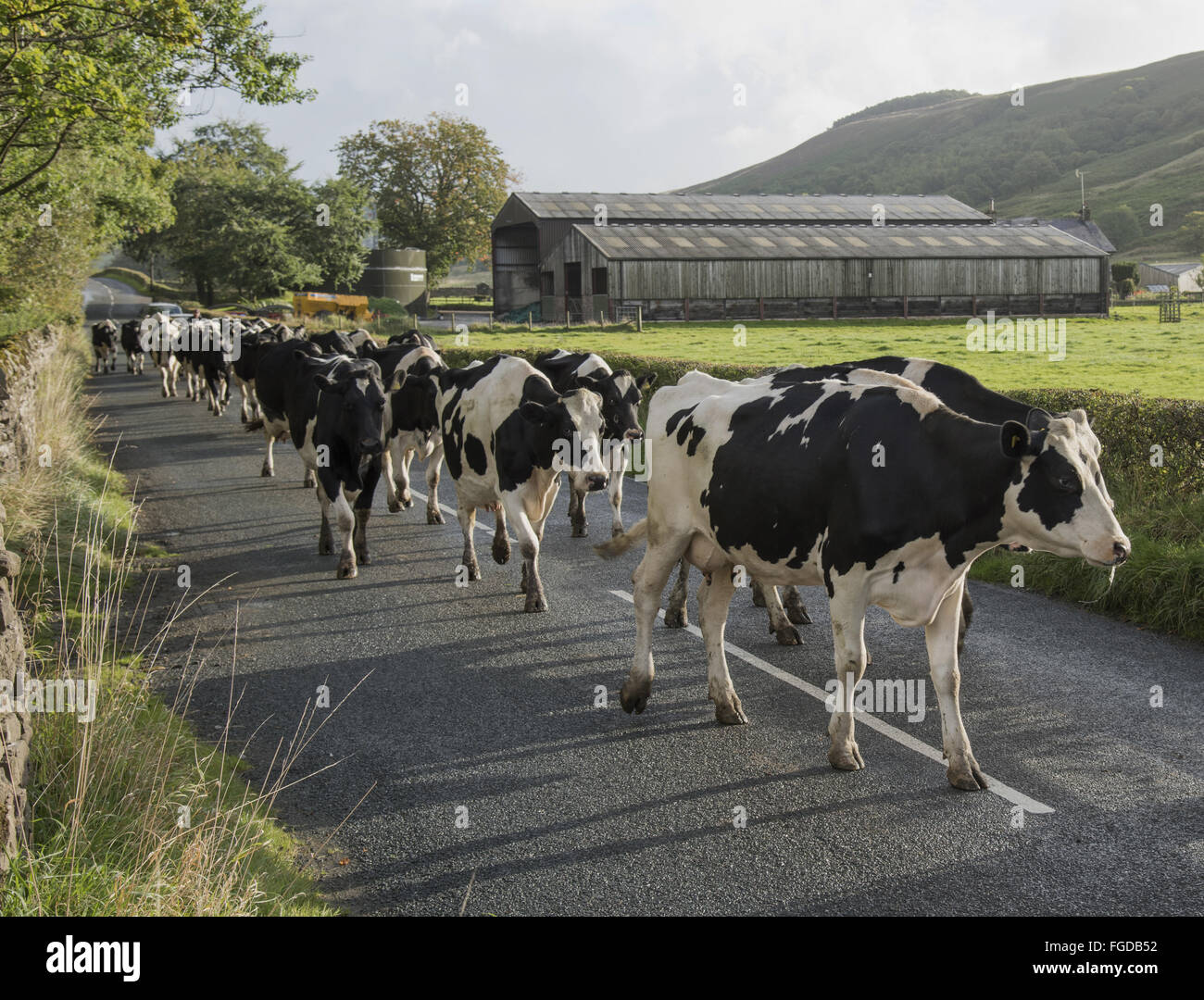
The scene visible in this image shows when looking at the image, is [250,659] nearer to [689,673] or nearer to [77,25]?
[689,673]

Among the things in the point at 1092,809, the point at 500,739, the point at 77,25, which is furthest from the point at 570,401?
the point at 77,25

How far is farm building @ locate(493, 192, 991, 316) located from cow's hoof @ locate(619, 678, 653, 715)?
5605 cm

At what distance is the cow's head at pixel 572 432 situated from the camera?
10016mm

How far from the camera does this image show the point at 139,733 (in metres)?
6.17

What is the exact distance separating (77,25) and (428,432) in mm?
8361

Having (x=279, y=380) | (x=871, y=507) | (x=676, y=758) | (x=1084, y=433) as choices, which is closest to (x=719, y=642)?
(x=676, y=758)

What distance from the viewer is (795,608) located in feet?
31.2

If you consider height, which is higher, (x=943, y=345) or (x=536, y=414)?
(x=943, y=345)

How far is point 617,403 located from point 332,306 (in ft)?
186

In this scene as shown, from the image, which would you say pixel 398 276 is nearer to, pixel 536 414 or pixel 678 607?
pixel 536 414

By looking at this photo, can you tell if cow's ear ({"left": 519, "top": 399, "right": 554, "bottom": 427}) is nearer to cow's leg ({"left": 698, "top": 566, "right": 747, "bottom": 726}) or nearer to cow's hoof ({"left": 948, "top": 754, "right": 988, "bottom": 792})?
cow's leg ({"left": 698, "top": 566, "right": 747, "bottom": 726})

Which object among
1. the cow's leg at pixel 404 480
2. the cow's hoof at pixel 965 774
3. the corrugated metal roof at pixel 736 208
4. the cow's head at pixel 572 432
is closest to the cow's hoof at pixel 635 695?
the cow's hoof at pixel 965 774

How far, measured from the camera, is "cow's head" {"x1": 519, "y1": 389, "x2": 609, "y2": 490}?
32.9ft

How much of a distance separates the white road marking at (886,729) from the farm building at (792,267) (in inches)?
1831
